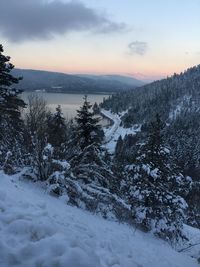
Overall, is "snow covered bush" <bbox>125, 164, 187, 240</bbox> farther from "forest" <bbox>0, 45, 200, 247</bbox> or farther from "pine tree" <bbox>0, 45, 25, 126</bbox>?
"pine tree" <bbox>0, 45, 25, 126</bbox>

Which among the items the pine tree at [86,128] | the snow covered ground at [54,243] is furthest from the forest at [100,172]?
the snow covered ground at [54,243]

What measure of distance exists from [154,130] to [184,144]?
88.2 m

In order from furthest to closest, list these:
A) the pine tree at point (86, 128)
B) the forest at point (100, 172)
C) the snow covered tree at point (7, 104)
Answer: the pine tree at point (86, 128) < the snow covered tree at point (7, 104) < the forest at point (100, 172)

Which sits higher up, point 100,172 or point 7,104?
point 7,104

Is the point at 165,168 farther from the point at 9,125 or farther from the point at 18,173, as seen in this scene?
the point at 9,125

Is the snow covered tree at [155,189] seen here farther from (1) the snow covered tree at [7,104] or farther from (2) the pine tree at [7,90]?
(2) the pine tree at [7,90]

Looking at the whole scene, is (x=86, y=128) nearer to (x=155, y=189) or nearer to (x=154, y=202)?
(x=155, y=189)

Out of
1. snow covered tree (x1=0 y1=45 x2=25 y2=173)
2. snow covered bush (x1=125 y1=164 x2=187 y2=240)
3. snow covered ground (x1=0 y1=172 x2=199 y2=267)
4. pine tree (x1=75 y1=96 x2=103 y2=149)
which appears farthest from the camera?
pine tree (x1=75 y1=96 x2=103 y2=149)

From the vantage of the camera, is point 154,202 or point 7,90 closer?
point 154,202

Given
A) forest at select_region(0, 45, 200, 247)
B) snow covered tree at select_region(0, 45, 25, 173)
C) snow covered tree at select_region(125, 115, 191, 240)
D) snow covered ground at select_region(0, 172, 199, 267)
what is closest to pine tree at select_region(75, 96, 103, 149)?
forest at select_region(0, 45, 200, 247)

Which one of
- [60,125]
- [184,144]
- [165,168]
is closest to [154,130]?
[165,168]

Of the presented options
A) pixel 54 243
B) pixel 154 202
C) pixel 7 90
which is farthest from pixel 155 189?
pixel 54 243

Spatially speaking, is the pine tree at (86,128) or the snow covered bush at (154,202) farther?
the pine tree at (86,128)

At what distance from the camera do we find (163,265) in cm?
761
